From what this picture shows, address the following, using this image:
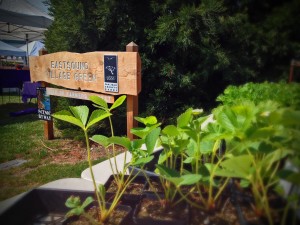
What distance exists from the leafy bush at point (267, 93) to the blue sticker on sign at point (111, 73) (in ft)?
4.68

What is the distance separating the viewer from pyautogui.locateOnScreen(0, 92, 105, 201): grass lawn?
6.53 feet

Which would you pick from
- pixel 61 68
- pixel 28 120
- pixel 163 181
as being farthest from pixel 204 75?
pixel 28 120

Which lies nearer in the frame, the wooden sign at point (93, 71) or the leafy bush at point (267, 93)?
the leafy bush at point (267, 93)

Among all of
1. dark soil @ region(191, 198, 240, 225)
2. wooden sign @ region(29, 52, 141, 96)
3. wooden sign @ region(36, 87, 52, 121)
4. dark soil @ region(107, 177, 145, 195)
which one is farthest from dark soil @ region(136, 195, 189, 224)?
wooden sign @ region(36, 87, 52, 121)

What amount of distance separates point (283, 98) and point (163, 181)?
0.38m

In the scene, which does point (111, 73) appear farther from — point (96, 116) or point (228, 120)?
point (228, 120)

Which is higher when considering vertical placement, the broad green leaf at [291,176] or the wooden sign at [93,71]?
the wooden sign at [93,71]

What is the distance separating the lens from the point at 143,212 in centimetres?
64

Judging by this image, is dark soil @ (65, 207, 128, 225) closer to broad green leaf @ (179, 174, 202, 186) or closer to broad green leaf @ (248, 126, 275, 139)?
broad green leaf @ (179, 174, 202, 186)

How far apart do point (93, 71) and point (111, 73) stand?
9.3 inches

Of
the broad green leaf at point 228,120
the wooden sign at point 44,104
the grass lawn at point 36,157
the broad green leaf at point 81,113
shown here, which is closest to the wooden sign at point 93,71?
the wooden sign at point 44,104

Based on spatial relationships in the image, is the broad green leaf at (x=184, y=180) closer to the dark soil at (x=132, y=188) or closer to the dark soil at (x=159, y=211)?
the dark soil at (x=159, y=211)

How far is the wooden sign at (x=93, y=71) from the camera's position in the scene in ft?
6.56

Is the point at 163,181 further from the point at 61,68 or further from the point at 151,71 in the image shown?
the point at 61,68
